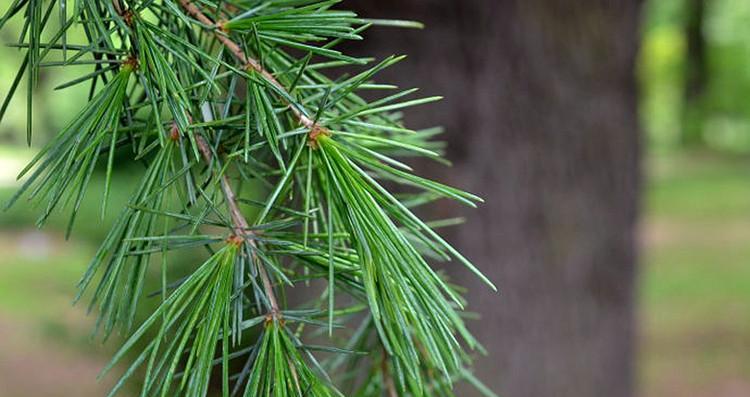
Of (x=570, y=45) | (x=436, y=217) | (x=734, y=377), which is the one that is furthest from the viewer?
(x=734, y=377)

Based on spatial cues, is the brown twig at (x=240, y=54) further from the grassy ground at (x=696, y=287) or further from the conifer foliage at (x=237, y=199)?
the grassy ground at (x=696, y=287)

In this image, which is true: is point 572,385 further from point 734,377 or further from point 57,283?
point 57,283

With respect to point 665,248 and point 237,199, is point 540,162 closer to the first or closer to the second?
point 237,199

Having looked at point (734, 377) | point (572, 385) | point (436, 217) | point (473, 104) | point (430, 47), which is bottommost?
point (734, 377)

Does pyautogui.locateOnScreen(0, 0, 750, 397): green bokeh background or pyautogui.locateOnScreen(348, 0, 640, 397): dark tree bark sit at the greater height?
pyautogui.locateOnScreen(348, 0, 640, 397): dark tree bark

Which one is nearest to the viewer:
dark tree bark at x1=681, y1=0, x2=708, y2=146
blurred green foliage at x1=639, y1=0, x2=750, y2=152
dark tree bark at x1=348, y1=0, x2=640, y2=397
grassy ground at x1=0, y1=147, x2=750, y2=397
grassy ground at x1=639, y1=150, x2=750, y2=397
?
dark tree bark at x1=348, y1=0, x2=640, y2=397

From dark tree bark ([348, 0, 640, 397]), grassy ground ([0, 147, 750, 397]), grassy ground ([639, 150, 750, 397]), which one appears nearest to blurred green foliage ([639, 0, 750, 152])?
grassy ground ([639, 150, 750, 397])

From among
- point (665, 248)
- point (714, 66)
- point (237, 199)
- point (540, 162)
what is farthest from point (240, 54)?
point (714, 66)

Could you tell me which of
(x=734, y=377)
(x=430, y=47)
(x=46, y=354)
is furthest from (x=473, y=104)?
(x=46, y=354)

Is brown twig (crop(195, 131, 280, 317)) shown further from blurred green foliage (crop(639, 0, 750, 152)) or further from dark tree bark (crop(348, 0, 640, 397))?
blurred green foliage (crop(639, 0, 750, 152))
